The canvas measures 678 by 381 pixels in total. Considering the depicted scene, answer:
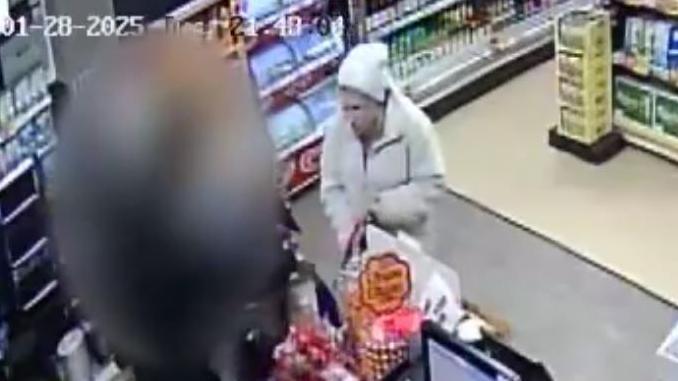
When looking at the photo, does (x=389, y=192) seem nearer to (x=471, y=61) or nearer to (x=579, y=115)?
(x=579, y=115)

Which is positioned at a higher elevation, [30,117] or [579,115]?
[30,117]

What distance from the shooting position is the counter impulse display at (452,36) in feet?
24.0

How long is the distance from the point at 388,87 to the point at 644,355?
60.9 inches

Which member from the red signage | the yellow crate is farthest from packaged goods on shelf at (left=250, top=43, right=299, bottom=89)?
the yellow crate

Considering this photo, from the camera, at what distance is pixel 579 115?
23.2 feet

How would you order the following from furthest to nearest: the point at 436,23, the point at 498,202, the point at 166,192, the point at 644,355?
the point at 436,23
the point at 498,202
the point at 644,355
the point at 166,192

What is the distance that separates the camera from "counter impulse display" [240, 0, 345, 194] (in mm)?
6707

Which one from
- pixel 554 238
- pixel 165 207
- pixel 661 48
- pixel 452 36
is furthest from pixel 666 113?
pixel 165 207

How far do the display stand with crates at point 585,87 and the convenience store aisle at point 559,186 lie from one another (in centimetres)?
8

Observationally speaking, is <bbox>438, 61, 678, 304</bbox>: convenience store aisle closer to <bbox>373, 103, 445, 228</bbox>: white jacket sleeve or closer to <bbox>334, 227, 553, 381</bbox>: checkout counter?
<bbox>373, 103, 445, 228</bbox>: white jacket sleeve

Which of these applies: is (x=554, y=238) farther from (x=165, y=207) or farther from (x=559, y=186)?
(x=165, y=207)

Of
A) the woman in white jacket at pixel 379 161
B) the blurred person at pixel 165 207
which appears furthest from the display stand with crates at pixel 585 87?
the blurred person at pixel 165 207

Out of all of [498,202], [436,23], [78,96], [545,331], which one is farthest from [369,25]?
[78,96]

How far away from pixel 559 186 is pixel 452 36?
119 cm
